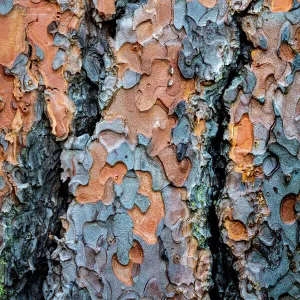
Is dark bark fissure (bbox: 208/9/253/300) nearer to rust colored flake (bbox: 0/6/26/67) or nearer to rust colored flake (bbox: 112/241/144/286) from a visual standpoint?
rust colored flake (bbox: 112/241/144/286)

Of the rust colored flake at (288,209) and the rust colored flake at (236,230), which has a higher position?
the rust colored flake at (288,209)

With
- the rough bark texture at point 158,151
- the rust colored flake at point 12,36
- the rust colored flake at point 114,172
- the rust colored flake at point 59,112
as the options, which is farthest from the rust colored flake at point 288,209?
the rust colored flake at point 12,36

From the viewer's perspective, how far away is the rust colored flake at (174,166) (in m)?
0.92

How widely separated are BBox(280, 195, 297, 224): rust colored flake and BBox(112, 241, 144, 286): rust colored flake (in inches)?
9.3

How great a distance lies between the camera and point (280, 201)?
2.98ft

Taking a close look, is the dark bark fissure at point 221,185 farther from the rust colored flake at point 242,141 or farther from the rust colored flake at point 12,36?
the rust colored flake at point 12,36

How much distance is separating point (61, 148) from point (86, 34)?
0.20m

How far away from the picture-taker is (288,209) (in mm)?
910

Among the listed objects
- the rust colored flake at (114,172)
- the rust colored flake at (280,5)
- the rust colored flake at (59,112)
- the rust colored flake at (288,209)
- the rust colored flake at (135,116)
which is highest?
the rust colored flake at (280,5)

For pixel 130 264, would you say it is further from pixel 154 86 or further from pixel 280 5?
pixel 280 5

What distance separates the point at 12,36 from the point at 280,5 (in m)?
0.45

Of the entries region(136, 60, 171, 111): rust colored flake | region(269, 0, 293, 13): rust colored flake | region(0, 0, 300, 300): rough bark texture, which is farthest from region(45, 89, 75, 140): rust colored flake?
region(269, 0, 293, 13): rust colored flake

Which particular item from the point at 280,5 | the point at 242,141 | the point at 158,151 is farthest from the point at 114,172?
the point at 280,5

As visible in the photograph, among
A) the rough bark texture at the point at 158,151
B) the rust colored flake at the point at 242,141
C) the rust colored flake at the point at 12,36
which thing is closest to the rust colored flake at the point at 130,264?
the rough bark texture at the point at 158,151
